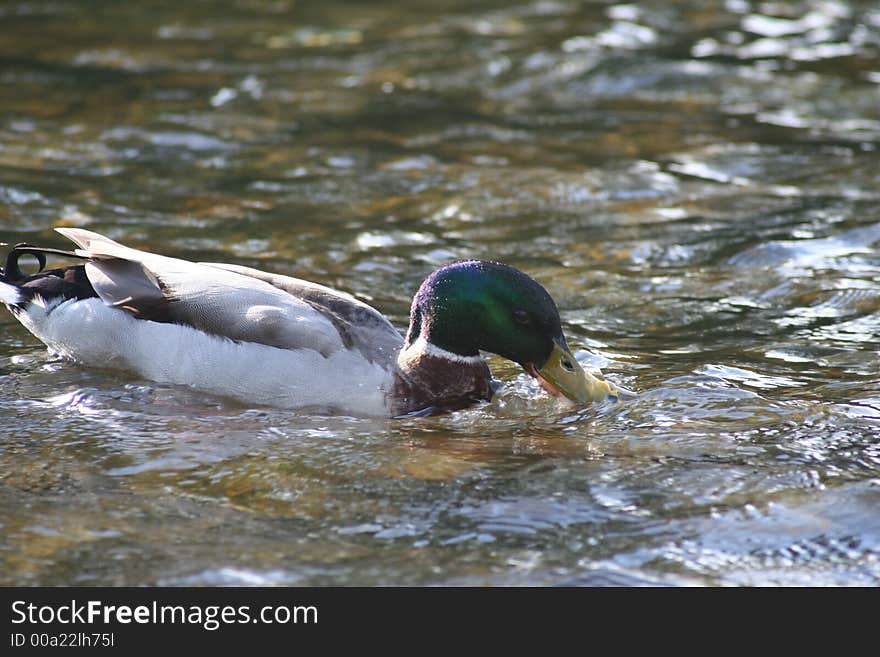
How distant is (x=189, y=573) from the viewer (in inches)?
164

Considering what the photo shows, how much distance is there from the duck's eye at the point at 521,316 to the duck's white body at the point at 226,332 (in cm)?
64

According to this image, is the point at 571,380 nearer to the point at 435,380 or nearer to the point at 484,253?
the point at 435,380

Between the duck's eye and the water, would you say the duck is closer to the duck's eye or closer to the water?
the duck's eye

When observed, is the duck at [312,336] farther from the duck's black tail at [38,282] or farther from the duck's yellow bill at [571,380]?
the duck's black tail at [38,282]

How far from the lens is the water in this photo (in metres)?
4.50

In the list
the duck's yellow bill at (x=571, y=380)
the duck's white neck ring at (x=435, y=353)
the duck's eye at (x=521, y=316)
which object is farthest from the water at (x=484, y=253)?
the duck's eye at (x=521, y=316)

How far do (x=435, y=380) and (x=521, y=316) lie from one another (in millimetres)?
512

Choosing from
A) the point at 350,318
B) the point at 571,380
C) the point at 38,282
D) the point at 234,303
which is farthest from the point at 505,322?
the point at 38,282

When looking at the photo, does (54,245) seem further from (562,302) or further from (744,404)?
(744,404)

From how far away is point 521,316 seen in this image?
5.79m

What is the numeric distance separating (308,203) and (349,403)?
3.48 metres

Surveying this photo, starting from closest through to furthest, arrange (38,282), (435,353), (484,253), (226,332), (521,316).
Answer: (521,316) < (226,332) < (435,353) < (38,282) < (484,253)

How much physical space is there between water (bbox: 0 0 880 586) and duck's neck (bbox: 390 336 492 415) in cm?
16

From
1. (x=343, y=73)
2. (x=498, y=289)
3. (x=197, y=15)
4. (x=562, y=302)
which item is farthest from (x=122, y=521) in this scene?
(x=197, y=15)
